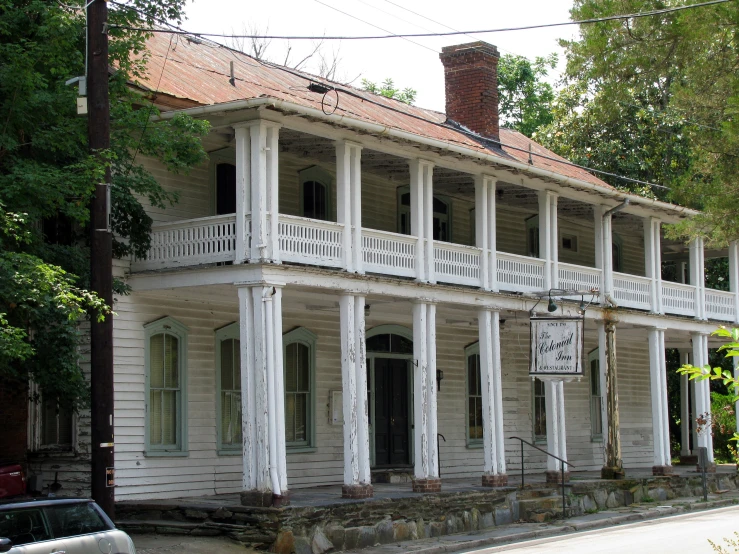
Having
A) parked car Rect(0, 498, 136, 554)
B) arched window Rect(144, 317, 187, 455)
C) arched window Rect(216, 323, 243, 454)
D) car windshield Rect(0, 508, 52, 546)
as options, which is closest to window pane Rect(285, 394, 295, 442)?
arched window Rect(216, 323, 243, 454)

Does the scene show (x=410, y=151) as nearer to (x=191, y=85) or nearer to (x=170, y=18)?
(x=191, y=85)

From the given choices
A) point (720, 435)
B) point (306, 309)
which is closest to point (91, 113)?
point (306, 309)

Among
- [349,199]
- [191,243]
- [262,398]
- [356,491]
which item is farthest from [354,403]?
[191,243]

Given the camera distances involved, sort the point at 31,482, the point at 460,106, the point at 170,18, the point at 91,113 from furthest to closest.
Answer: the point at 460,106, the point at 31,482, the point at 170,18, the point at 91,113

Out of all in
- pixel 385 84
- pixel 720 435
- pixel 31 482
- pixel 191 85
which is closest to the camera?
pixel 31 482

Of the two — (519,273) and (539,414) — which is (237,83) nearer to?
(519,273)

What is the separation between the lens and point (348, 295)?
1881 cm

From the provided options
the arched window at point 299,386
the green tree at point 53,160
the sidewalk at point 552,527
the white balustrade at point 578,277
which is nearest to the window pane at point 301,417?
the arched window at point 299,386

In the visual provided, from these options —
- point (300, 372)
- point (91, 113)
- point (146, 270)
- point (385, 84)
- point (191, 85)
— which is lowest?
point (300, 372)

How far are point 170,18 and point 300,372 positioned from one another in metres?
7.81

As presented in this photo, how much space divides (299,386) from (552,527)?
5.39m

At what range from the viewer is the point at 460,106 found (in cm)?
2839

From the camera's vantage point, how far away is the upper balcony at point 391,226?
709 inches

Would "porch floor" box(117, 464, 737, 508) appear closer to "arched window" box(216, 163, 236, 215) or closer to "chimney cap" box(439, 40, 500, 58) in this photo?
"arched window" box(216, 163, 236, 215)
